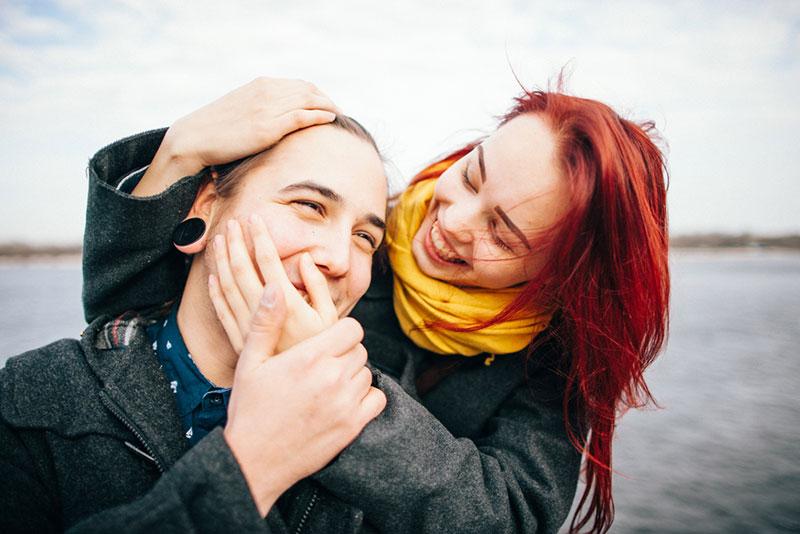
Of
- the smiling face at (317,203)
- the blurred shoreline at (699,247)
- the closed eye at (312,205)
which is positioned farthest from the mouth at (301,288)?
the blurred shoreline at (699,247)

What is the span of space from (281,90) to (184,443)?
122 centimetres

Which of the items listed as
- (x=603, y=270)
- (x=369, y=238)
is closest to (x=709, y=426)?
(x=603, y=270)

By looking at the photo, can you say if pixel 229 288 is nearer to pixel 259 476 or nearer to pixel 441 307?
pixel 259 476

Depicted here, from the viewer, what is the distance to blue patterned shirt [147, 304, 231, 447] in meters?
1.49

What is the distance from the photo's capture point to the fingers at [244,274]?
132cm

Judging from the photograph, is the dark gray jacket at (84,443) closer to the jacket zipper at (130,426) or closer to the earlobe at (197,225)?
the jacket zipper at (130,426)

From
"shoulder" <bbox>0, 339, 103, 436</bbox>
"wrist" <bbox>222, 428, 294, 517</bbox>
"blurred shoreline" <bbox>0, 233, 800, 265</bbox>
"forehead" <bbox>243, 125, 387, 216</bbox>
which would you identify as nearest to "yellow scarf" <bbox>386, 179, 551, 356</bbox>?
"forehead" <bbox>243, 125, 387, 216</bbox>

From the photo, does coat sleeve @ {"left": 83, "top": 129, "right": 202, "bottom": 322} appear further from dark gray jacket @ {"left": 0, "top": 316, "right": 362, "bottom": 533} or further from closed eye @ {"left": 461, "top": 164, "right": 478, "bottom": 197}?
closed eye @ {"left": 461, "top": 164, "right": 478, "bottom": 197}

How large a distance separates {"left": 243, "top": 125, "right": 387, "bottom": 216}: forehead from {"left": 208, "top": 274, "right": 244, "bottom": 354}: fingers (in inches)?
14.2

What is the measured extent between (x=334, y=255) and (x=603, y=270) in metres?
1.02

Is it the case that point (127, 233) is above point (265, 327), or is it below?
above

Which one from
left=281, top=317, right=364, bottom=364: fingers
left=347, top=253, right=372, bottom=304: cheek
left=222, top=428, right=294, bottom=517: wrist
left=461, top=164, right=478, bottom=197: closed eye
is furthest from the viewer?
left=461, top=164, right=478, bottom=197: closed eye

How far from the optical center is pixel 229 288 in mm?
1376

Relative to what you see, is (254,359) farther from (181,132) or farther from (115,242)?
(181,132)
